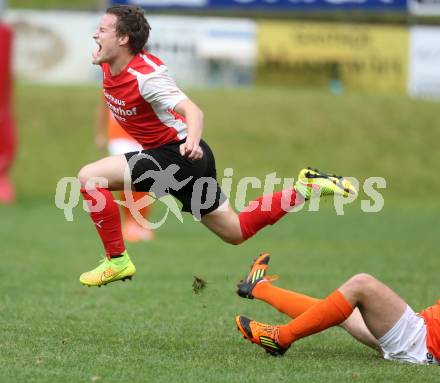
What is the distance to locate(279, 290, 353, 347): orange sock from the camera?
492 centimetres

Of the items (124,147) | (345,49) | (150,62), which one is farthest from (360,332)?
(345,49)

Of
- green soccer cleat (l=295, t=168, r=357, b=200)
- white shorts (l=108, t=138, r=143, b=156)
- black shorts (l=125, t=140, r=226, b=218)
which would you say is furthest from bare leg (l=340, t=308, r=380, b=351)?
white shorts (l=108, t=138, r=143, b=156)

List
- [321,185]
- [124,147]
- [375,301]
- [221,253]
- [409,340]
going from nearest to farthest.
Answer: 1. [375,301]
2. [409,340]
3. [321,185]
4. [221,253]
5. [124,147]

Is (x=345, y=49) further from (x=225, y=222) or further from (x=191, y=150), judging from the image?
(x=191, y=150)

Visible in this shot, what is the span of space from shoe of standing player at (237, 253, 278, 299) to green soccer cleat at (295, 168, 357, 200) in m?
0.54

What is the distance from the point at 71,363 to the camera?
485 cm

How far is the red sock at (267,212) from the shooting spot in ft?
19.5

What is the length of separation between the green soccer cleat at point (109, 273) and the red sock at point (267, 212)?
30.6 inches

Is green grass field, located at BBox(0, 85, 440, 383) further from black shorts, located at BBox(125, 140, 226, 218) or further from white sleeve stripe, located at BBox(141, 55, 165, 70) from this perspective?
white sleeve stripe, located at BBox(141, 55, 165, 70)

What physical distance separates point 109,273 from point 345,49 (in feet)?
46.6

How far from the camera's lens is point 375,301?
488 cm

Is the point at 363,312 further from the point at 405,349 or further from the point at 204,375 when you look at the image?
the point at 204,375

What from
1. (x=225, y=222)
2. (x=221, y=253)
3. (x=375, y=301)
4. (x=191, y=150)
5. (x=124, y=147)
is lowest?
(x=221, y=253)

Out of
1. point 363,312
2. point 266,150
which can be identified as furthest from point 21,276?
point 266,150
